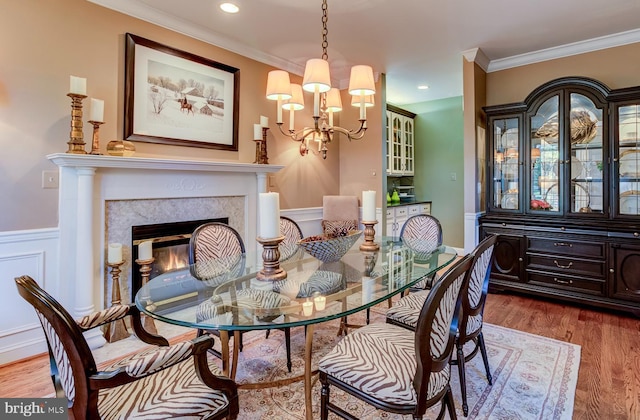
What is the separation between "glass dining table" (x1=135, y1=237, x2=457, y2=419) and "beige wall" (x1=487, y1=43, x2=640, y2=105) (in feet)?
8.83

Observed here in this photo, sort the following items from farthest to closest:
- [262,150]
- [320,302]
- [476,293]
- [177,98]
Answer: [262,150]
[177,98]
[476,293]
[320,302]

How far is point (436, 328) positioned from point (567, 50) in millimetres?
3879

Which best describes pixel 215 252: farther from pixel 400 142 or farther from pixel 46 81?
pixel 400 142

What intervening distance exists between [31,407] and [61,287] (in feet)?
3.82

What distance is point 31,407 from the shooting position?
1482 millimetres

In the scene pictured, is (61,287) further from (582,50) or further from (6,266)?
(582,50)

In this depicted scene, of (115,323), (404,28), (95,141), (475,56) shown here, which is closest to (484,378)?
(115,323)

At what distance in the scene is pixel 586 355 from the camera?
238 cm

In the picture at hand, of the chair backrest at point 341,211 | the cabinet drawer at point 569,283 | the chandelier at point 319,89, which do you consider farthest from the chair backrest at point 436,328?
the chair backrest at point 341,211

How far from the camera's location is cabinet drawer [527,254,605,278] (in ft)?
10.4

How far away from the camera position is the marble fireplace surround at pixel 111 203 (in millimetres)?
2408

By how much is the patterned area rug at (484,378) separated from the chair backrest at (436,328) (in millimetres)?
628

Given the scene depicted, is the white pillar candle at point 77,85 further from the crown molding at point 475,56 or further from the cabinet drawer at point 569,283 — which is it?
the cabinet drawer at point 569,283

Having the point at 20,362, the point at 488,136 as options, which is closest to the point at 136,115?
the point at 20,362
